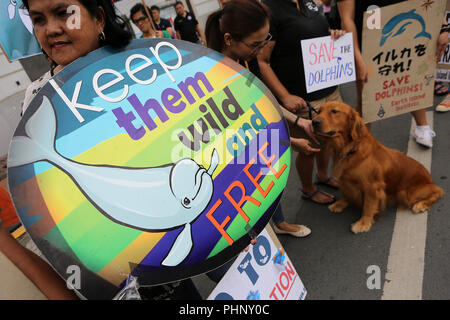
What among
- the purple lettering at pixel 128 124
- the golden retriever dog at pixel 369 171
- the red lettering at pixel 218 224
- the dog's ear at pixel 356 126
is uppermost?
the purple lettering at pixel 128 124

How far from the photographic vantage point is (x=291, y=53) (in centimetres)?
205

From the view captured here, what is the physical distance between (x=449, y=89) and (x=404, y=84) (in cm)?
211

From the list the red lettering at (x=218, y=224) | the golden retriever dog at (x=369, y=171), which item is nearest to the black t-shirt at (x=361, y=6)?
→ the golden retriever dog at (x=369, y=171)

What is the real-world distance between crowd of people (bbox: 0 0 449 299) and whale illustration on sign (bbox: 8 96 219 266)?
23 centimetres

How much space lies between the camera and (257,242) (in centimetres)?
109

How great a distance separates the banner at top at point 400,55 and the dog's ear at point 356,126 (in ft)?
1.84

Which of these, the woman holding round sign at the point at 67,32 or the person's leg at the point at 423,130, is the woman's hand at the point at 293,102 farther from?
the person's leg at the point at 423,130

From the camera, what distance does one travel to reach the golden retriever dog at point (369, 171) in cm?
212

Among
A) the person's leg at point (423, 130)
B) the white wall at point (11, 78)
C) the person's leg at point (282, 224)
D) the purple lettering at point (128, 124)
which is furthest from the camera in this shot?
the white wall at point (11, 78)

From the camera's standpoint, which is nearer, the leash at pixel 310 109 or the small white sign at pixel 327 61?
the small white sign at pixel 327 61

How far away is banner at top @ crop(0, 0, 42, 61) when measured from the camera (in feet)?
4.75

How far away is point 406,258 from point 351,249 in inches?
14.8
